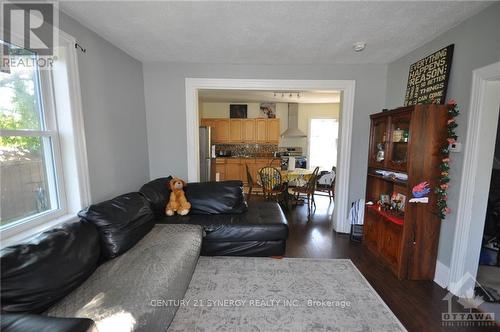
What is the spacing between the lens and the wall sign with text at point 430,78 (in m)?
2.03

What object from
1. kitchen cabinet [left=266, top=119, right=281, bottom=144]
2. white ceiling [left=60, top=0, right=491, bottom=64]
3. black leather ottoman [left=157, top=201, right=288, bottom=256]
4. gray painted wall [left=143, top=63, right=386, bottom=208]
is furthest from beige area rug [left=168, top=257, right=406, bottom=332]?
kitchen cabinet [left=266, top=119, right=281, bottom=144]

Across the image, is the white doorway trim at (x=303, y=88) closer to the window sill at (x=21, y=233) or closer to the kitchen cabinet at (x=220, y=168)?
the window sill at (x=21, y=233)

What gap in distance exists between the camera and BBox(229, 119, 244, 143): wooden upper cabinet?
623 centimetres

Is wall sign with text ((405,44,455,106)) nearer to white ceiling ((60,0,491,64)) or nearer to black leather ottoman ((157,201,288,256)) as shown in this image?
white ceiling ((60,0,491,64))

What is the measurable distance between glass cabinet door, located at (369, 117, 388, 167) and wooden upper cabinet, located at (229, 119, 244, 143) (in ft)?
13.2

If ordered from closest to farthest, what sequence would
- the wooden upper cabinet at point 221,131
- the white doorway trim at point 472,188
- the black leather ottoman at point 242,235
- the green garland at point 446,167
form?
the white doorway trim at point 472,188, the green garland at point 446,167, the black leather ottoman at point 242,235, the wooden upper cabinet at point 221,131

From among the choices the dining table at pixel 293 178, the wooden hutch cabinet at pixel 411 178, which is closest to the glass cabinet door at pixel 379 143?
the wooden hutch cabinet at pixel 411 178

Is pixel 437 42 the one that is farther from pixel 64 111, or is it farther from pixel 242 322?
pixel 64 111

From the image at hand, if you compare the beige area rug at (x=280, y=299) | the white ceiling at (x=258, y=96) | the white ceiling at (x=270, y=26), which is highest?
the white ceiling at (x=258, y=96)

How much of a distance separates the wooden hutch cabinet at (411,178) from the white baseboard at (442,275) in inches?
1.4

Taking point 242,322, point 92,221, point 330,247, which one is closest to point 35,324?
point 92,221

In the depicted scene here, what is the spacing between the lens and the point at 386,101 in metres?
3.01

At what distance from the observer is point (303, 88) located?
10.1 feet

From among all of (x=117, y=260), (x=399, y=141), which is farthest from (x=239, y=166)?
(x=117, y=260)
